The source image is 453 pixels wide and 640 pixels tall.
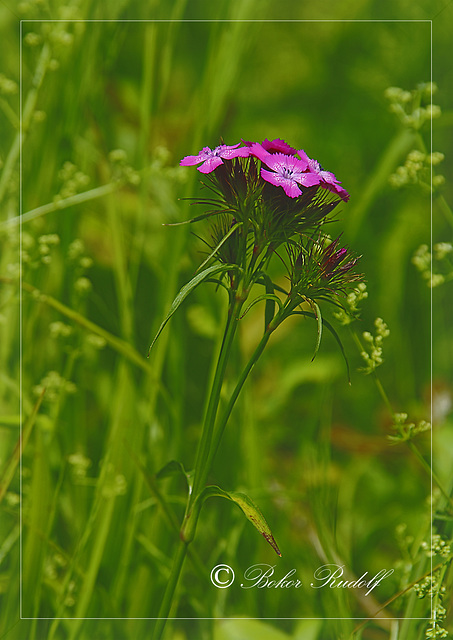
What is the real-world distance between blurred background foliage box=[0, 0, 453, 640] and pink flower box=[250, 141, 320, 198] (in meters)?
0.27

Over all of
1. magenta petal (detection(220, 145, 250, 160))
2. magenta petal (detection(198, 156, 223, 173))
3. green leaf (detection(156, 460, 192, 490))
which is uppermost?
magenta petal (detection(220, 145, 250, 160))

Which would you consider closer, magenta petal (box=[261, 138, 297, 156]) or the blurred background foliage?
magenta petal (box=[261, 138, 297, 156])

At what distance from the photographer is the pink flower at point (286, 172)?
0.46 metres

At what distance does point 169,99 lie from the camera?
887 mm

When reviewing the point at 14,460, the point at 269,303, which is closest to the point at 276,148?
the point at 269,303

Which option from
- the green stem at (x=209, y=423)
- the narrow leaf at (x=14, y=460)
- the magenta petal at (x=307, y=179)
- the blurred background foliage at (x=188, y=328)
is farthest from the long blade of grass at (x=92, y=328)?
the magenta petal at (x=307, y=179)

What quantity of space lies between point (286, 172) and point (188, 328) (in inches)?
16.0

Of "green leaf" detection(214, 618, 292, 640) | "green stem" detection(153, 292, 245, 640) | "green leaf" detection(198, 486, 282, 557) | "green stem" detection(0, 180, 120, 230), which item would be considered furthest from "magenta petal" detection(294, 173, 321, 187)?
"green leaf" detection(214, 618, 292, 640)

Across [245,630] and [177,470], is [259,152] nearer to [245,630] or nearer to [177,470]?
[177,470]

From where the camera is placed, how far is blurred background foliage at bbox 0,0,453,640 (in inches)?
28.0

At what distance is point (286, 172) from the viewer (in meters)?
0.47

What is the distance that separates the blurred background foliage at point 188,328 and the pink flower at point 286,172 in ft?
0.87

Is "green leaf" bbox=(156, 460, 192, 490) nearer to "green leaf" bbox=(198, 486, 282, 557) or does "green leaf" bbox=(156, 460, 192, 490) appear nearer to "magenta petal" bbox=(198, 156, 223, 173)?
"green leaf" bbox=(198, 486, 282, 557)

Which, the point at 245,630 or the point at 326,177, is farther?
the point at 245,630
